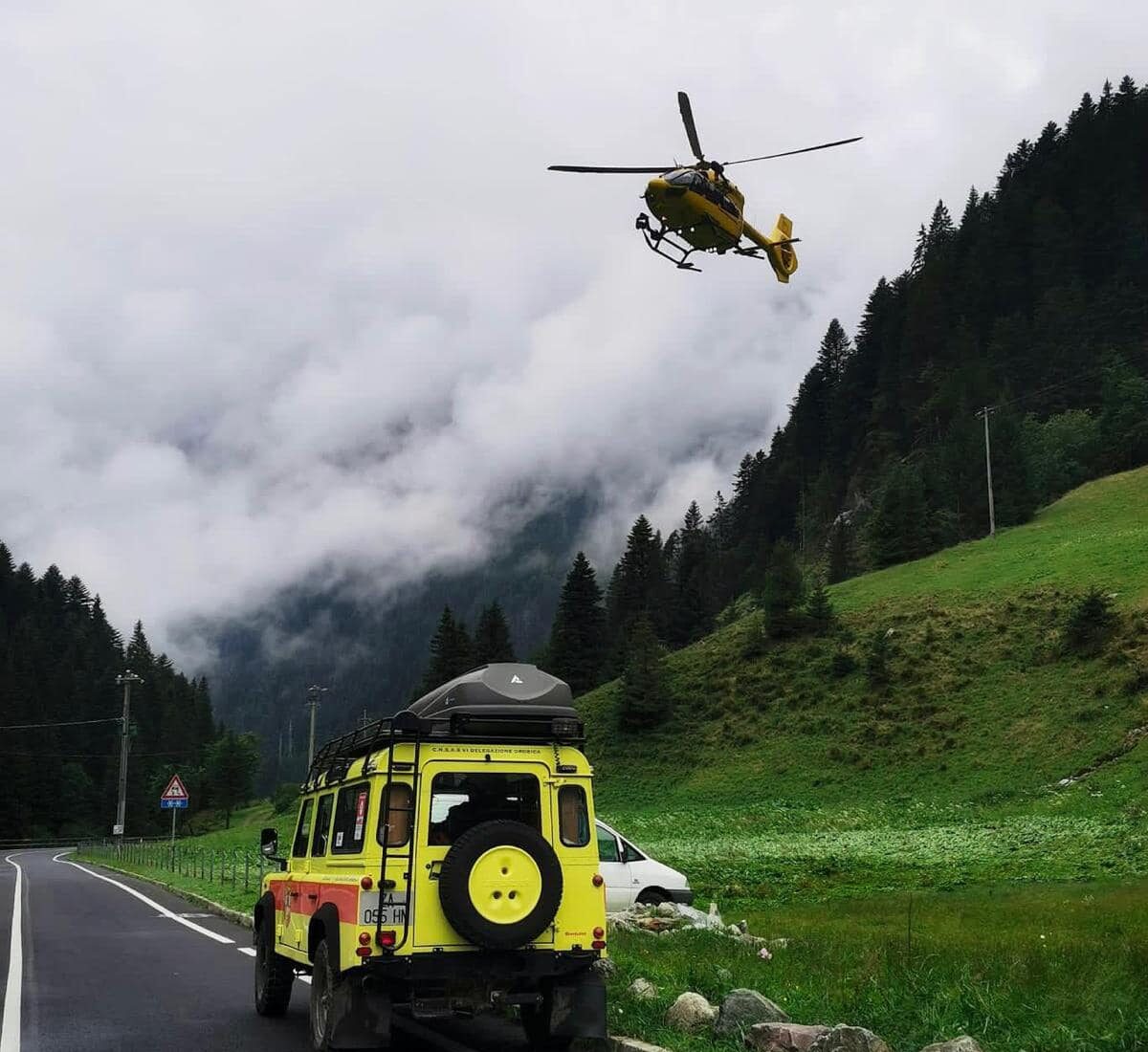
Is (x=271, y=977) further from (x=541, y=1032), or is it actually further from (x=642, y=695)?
(x=642, y=695)

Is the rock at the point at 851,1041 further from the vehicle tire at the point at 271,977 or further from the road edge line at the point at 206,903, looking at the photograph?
the road edge line at the point at 206,903

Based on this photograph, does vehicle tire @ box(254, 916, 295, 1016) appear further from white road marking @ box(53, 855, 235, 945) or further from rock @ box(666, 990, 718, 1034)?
rock @ box(666, 990, 718, 1034)

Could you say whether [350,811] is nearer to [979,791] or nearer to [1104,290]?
[979,791]

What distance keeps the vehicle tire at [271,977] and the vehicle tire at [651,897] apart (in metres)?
8.90

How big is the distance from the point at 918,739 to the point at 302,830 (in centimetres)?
5048

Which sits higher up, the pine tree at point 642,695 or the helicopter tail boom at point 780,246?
the helicopter tail boom at point 780,246

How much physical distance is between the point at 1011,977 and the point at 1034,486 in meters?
102

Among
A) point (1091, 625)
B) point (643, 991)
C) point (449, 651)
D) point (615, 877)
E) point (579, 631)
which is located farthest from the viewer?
point (579, 631)

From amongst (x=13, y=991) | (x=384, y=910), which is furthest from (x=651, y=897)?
(x=384, y=910)

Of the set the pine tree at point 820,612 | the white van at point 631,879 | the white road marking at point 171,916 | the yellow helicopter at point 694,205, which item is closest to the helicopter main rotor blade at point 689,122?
the yellow helicopter at point 694,205

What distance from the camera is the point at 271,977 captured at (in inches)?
440

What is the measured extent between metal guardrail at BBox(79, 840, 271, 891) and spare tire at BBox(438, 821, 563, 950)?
13.3m

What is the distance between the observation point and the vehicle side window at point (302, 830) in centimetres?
1088

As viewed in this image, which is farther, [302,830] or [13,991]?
[13,991]
